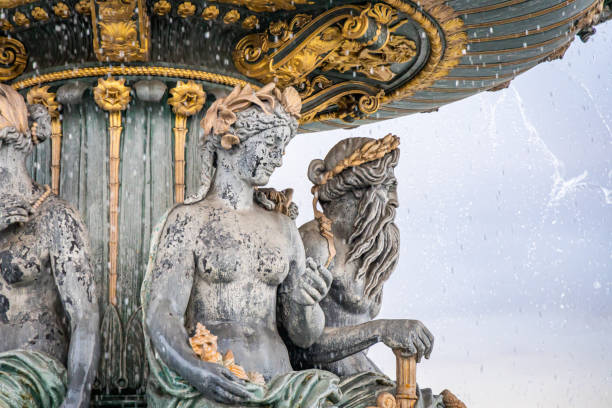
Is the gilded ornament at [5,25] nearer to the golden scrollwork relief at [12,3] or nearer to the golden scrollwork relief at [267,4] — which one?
the golden scrollwork relief at [12,3]

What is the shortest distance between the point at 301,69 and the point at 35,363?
309 cm

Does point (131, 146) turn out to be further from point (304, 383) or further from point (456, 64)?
point (456, 64)

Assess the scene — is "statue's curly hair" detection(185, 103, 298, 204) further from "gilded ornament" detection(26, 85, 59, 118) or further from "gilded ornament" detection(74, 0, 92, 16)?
"gilded ornament" detection(26, 85, 59, 118)

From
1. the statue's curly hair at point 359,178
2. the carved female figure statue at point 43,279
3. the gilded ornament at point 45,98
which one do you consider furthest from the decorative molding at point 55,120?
the statue's curly hair at point 359,178

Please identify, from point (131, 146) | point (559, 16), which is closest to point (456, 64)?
point (559, 16)

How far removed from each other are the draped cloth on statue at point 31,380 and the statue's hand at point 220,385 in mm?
1016

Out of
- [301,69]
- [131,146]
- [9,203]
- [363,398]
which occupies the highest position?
[301,69]

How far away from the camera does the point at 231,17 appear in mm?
8305

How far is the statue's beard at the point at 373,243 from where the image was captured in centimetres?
841

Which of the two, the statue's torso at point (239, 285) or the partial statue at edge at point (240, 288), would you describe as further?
the statue's torso at point (239, 285)

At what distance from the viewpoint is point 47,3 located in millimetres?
8117

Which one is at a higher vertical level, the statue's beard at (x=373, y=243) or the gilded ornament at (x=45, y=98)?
the gilded ornament at (x=45, y=98)

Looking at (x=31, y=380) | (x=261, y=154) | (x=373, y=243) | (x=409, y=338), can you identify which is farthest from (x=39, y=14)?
(x=409, y=338)

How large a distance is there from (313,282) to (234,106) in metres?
1.27
